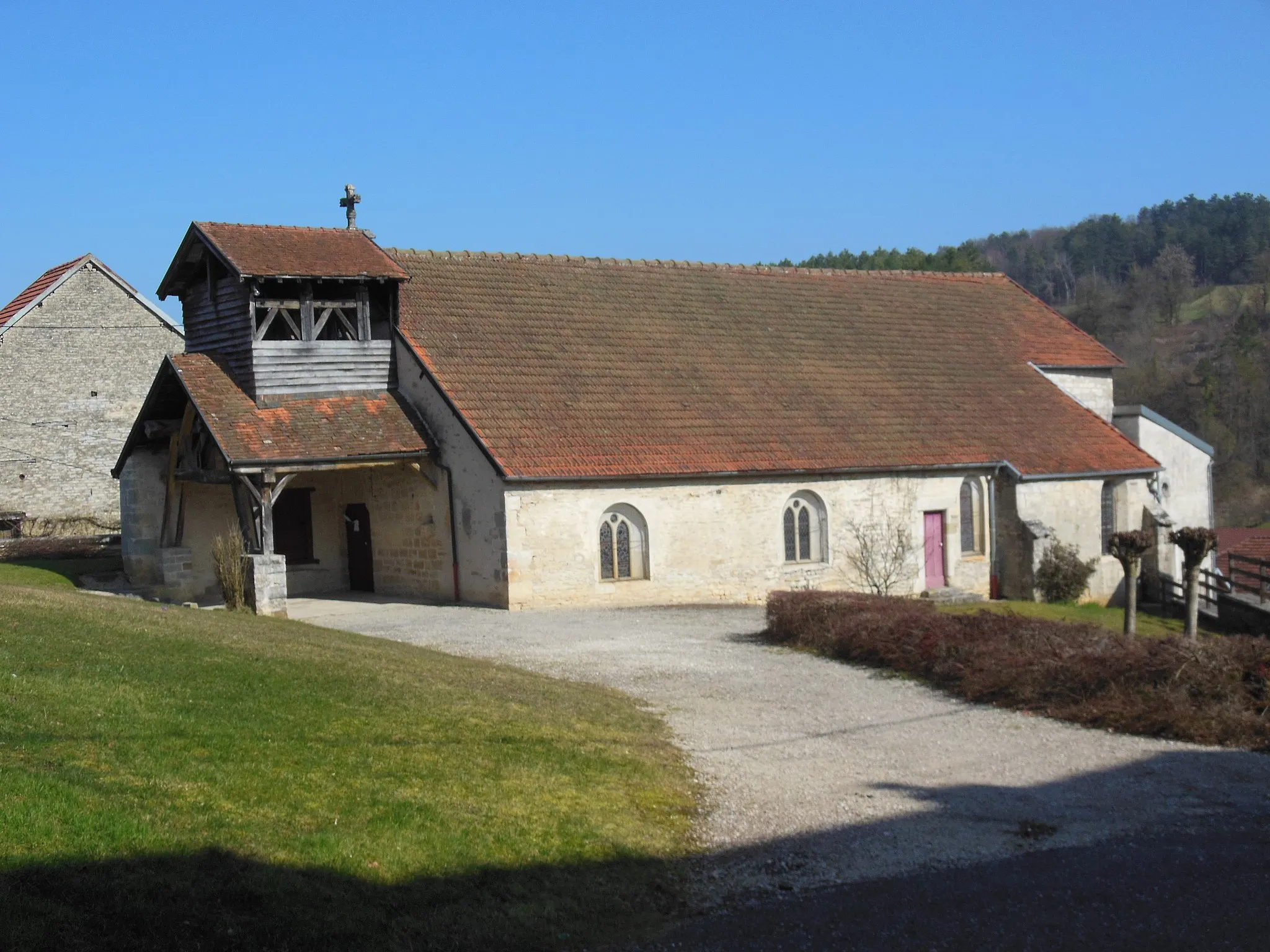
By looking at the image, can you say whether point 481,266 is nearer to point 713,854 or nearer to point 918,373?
point 918,373

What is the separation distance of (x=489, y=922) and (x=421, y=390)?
1832 cm

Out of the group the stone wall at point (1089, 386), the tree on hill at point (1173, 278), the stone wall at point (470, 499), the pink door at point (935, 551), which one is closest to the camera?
the stone wall at point (470, 499)

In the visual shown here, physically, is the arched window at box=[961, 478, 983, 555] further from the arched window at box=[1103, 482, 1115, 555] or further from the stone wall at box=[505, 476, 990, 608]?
the arched window at box=[1103, 482, 1115, 555]

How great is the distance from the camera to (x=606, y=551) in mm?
24078

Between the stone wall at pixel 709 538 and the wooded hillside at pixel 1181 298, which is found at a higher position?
the wooded hillside at pixel 1181 298

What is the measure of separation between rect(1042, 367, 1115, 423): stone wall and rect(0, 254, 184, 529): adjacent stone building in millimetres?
28430

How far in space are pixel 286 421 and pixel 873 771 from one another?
15.0m

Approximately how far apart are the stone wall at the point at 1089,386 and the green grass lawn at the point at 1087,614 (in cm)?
687

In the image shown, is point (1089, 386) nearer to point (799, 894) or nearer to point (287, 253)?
point (287, 253)

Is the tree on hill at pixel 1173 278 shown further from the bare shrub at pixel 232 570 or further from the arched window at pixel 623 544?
the bare shrub at pixel 232 570

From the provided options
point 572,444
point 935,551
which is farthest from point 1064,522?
point 572,444

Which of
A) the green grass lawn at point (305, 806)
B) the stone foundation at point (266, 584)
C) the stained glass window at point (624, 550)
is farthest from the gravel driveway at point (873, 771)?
the stained glass window at point (624, 550)

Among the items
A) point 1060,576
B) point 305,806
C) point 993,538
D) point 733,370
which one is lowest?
point 1060,576

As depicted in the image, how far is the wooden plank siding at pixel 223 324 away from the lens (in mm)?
24000
